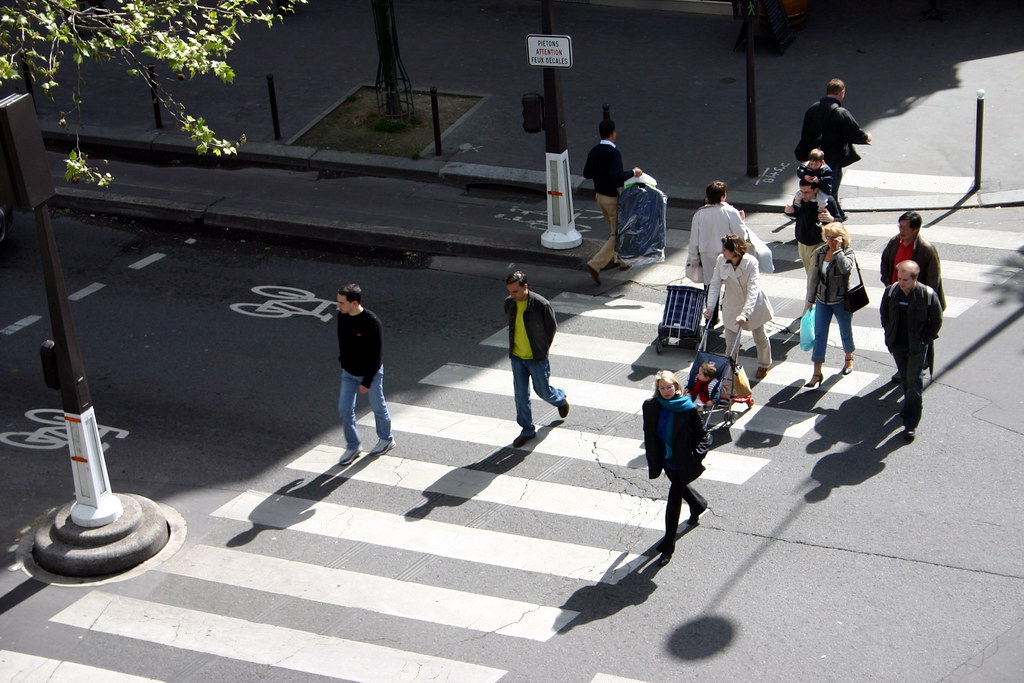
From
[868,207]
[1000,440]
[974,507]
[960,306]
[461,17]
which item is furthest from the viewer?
[461,17]

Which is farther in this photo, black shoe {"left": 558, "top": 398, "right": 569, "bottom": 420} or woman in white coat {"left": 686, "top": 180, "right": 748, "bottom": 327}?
woman in white coat {"left": 686, "top": 180, "right": 748, "bottom": 327}

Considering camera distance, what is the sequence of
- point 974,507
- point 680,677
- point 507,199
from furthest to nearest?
1. point 507,199
2. point 974,507
3. point 680,677

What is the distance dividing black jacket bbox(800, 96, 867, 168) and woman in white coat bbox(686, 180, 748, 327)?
3214 millimetres

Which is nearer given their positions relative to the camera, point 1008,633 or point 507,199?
point 1008,633

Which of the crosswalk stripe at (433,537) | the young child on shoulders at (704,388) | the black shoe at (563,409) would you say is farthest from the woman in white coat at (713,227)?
the crosswalk stripe at (433,537)

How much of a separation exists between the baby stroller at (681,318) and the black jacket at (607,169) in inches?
86.3

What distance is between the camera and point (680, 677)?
766cm

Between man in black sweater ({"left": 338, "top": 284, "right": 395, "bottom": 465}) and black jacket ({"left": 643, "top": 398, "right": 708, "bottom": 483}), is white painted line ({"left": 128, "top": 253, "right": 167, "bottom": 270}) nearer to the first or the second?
man in black sweater ({"left": 338, "top": 284, "right": 395, "bottom": 465})

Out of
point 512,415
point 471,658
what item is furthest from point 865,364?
point 471,658

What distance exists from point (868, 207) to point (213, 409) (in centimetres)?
869

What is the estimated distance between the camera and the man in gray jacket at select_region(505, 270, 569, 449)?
1021 centimetres

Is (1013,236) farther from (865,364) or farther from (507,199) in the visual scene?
(507,199)

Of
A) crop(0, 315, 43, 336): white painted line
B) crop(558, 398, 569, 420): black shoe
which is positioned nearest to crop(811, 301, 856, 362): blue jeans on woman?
crop(558, 398, 569, 420): black shoe

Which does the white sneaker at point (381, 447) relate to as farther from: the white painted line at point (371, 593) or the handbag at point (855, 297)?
the handbag at point (855, 297)
